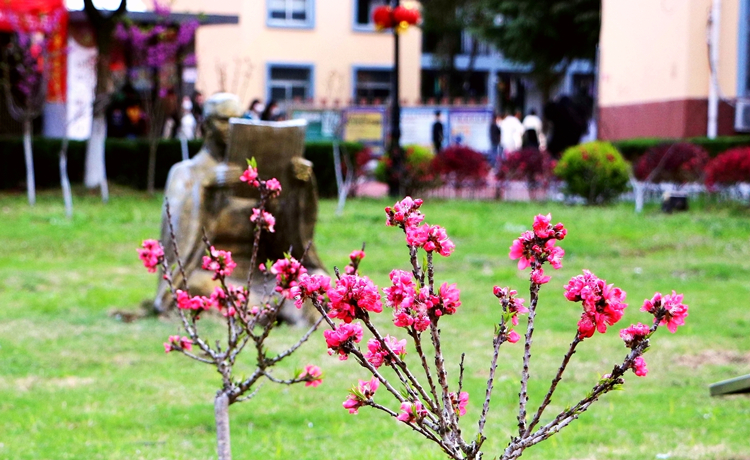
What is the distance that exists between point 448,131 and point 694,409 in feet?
66.0

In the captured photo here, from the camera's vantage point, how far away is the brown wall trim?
19744mm

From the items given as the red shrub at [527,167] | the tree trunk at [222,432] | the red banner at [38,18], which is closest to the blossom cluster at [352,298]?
the tree trunk at [222,432]

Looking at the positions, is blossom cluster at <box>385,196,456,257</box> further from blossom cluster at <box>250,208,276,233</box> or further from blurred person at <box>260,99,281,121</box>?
blurred person at <box>260,99,281,121</box>

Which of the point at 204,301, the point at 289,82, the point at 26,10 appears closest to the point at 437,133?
the point at 26,10

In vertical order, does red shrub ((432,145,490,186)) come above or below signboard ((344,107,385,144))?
below

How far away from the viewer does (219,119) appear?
27.7 feet

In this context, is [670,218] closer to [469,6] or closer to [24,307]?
[24,307]

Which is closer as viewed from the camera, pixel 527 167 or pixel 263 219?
pixel 263 219

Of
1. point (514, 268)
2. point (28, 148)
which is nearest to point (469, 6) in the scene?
point (28, 148)

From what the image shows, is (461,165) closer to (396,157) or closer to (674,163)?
(396,157)

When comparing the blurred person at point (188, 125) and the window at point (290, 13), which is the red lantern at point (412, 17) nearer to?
the blurred person at point (188, 125)

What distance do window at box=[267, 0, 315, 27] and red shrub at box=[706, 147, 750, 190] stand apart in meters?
19.3

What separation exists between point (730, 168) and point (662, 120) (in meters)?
5.96

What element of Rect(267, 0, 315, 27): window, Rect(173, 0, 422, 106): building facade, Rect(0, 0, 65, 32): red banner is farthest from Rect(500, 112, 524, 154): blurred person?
Rect(0, 0, 65, 32): red banner
